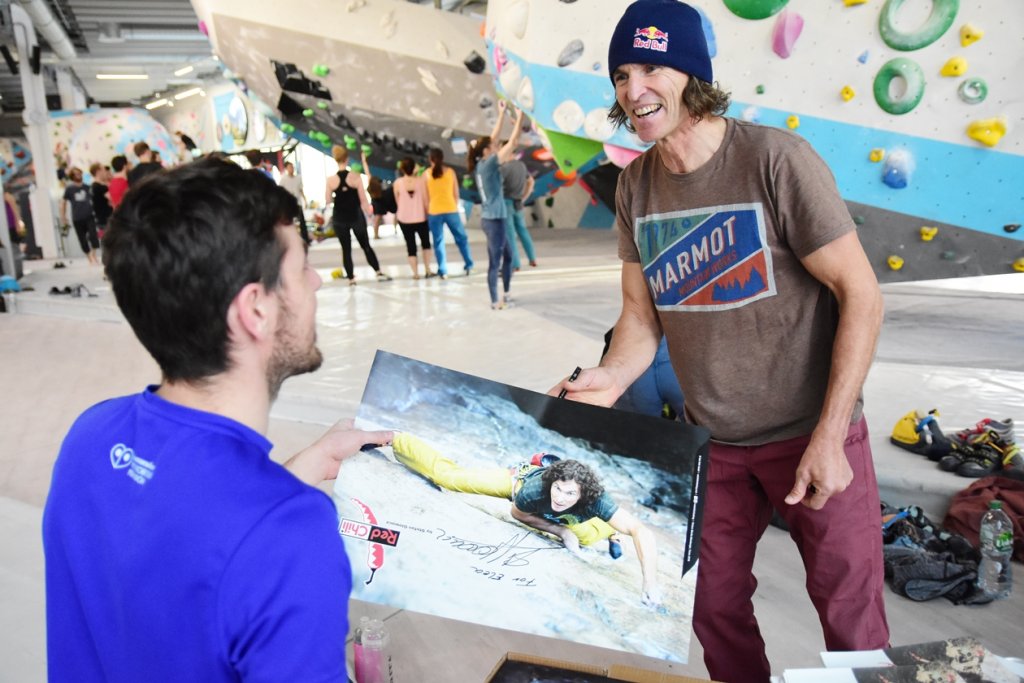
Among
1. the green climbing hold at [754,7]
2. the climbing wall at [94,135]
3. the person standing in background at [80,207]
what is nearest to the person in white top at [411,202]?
the green climbing hold at [754,7]

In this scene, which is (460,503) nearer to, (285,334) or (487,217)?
(285,334)

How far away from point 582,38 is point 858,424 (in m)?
4.96

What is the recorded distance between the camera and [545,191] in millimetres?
14805

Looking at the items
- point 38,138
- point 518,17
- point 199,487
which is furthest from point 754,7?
point 38,138

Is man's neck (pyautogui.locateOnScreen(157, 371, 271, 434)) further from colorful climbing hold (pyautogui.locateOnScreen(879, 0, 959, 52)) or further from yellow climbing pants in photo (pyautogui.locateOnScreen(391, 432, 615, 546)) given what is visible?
colorful climbing hold (pyautogui.locateOnScreen(879, 0, 959, 52))

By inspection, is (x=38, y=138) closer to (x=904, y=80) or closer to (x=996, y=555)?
(x=904, y=80)

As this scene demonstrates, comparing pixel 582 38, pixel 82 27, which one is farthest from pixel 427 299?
pixel 82 27

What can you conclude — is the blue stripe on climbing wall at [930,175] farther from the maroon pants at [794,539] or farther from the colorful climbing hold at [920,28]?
the maroon pants at [794,539]

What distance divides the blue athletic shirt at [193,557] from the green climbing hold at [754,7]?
15.7 feet

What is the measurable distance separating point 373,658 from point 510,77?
562cm

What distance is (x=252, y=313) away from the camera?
38.2 inches

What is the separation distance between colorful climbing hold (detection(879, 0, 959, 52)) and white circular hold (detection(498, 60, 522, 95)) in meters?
2.99

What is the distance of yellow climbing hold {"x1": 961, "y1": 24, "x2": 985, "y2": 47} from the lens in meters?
4.32

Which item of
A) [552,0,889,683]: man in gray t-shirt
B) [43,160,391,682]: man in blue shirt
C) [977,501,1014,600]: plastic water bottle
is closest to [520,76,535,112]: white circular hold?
[977,501,1014,600]: plastic water bottle
